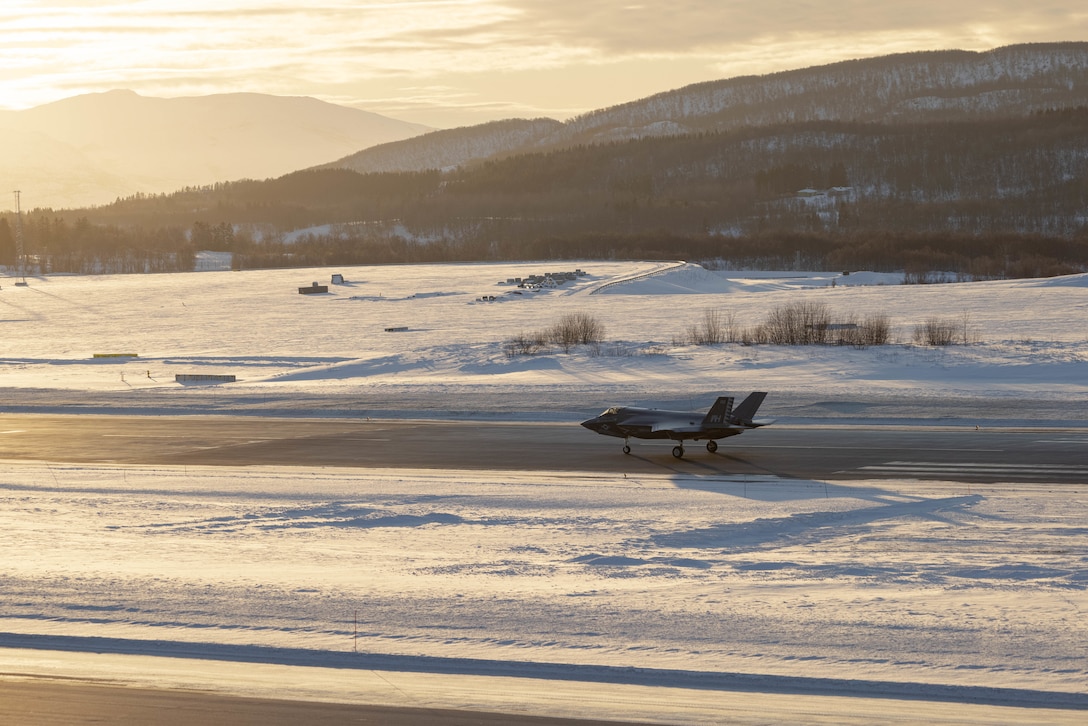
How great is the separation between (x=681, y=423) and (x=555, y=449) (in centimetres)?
340

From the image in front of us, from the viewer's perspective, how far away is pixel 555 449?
26.9m

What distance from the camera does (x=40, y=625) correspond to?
42.5 ft

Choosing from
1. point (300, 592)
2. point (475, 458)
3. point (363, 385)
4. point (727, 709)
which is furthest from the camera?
point (363, 385)

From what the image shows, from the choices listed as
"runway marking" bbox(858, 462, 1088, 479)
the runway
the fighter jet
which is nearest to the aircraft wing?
the fighter jet

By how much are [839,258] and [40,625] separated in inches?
5968

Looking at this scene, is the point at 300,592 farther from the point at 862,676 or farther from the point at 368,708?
the point at 862,676

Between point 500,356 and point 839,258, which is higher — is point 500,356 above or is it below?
below

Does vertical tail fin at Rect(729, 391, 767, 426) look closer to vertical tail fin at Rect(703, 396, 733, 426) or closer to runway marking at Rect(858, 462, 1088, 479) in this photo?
vertical tail fin at Rect(703, 396, 733, 426)

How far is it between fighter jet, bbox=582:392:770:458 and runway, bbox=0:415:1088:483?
1.80ft

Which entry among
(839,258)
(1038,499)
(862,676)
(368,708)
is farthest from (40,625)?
Answer: (839,258)

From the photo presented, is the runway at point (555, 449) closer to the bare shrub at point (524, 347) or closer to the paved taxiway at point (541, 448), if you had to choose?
the paved taxiway at point (541, 448)

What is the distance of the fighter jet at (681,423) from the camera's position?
82.1 ft

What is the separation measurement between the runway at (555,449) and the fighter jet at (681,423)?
55 centimetres

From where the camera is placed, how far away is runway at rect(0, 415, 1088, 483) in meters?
23.3
